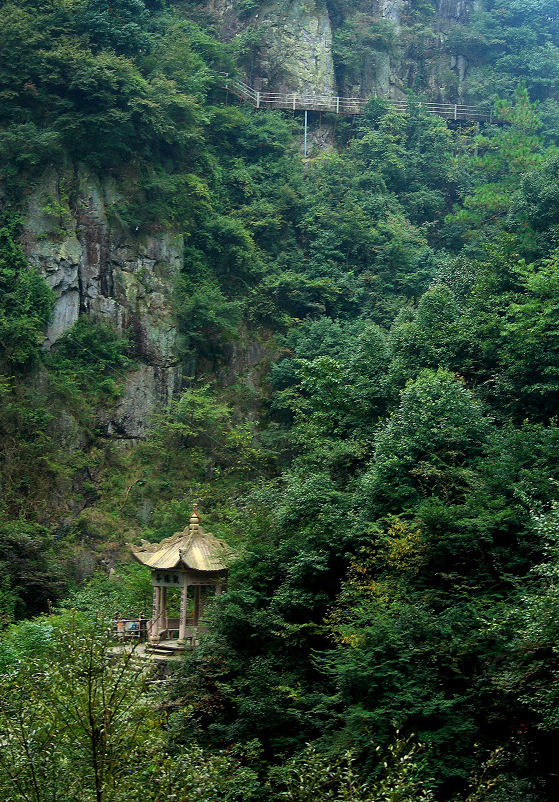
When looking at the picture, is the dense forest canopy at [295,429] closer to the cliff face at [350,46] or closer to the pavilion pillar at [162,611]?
the cliff face at [350,46]

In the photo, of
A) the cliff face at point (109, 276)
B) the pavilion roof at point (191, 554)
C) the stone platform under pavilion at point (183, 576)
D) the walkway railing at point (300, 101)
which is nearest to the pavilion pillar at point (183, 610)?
the stone platform under pavilion at point (183, 576)

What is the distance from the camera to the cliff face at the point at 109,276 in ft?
79.4

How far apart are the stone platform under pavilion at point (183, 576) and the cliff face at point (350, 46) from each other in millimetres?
21064

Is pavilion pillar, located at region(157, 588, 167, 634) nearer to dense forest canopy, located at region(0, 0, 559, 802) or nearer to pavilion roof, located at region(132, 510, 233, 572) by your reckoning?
pavilion roof, located at region(132, 510, 233, 572)

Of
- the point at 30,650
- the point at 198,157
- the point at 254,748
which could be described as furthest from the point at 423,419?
the point at 198,157

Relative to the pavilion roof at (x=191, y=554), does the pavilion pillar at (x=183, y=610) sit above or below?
below

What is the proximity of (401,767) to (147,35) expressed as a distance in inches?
946

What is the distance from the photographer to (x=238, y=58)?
105ft

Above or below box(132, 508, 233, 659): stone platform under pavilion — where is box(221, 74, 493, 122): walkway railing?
above

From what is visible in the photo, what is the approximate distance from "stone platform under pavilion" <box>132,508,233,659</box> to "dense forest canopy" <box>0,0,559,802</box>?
21.1 inches

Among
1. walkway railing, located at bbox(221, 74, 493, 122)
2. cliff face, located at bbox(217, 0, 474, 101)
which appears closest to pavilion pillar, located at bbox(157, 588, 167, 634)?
walkway railing, located at bbox(221, 74, 493, 122)

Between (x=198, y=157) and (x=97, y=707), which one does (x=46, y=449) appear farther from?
(x=97, y=707)

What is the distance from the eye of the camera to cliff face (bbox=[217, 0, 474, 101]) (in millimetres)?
32188

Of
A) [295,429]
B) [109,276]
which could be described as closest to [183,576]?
[295,429]
